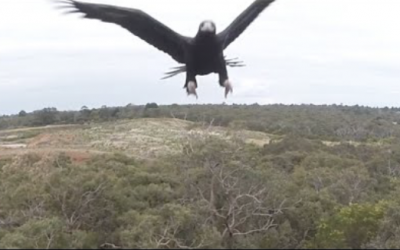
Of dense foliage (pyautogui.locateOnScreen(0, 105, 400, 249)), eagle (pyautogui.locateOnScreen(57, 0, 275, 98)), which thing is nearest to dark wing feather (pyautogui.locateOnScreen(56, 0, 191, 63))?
eagle (pyautogui.locateOnScreen(57, 0, 275, 98))

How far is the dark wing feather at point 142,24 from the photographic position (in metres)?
7.43

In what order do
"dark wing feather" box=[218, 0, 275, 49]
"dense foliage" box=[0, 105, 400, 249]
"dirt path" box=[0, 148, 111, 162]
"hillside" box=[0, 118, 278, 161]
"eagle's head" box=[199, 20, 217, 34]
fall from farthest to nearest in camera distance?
"hillside" box=[0, 118, 278, 161] → "dirt path" box=[0, 148, 111, 162] → "dense foliage" box=[0, 105, 400, 249] → "dark wing feather" box=[218, 0, 275, 49] → "eagle's head" box=[199, 20, 217, 34]

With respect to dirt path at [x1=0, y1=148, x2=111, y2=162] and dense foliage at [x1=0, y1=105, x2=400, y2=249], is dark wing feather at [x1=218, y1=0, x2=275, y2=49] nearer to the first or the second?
dense foliage at [x1=0, y1=105, x2=400, y2=249]

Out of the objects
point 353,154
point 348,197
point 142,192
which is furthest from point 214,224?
point 353,154

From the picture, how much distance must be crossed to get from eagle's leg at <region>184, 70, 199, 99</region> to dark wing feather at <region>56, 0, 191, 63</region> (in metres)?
0.23

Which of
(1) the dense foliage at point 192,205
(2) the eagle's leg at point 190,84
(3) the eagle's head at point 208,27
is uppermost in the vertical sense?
(3) the eagle's head at point 208,27

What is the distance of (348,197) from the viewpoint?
33.4 m

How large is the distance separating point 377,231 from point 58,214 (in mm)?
11003

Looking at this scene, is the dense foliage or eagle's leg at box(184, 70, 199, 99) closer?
eagle's leg at box(184, 70, 199, 99)

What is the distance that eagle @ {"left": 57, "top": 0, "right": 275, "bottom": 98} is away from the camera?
745cm

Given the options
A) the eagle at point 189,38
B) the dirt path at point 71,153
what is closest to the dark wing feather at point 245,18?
the eagle at point 189,38

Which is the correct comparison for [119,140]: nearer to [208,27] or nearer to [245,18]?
[245,18]

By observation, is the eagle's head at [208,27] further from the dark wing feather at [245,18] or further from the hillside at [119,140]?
the hillside at [119,140]

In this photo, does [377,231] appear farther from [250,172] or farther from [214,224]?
[214,224]
